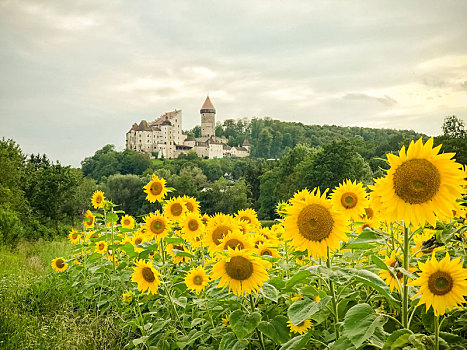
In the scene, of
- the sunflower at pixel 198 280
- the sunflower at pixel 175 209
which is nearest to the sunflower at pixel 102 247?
the sunflower at pixel 175 209

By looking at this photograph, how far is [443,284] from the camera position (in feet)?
4.93

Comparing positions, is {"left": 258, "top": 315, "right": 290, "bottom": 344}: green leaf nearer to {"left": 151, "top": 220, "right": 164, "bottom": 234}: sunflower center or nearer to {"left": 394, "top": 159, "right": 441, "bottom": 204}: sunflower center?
{"left": 394, "top": 159, "right": 441, "bottom": 204}: sunflower center

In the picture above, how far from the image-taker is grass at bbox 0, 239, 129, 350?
4.18m

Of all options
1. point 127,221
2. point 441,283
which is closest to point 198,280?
point 441,283

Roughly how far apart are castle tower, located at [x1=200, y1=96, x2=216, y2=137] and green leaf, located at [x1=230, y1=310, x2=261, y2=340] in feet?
389

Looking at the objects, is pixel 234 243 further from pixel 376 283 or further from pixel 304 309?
pixel 376 283

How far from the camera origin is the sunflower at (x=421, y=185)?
1.58m

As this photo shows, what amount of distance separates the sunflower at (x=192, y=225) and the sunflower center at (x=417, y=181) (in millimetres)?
2316

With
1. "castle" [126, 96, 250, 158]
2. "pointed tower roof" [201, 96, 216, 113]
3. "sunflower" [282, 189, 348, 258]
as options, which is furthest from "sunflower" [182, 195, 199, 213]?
"pointed tower roof" [201, 96, 216, 113]

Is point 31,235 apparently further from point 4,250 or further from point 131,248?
point 131,248

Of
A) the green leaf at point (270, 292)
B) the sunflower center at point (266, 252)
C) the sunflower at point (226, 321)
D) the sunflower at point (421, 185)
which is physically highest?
the sunflower at point (421, 185)

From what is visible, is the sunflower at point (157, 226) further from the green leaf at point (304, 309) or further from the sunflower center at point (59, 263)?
the sunflower center at point (59, 263)

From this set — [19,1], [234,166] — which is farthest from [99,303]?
[234,166]

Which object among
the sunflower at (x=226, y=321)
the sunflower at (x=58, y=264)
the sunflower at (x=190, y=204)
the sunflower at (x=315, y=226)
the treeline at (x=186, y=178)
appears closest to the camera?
the sunflower at (x=315, y=226)
